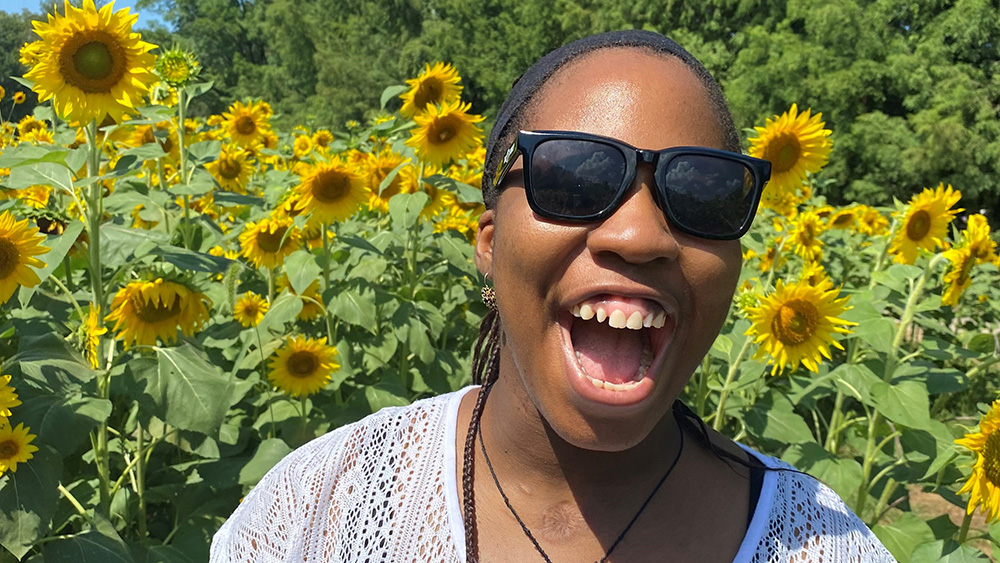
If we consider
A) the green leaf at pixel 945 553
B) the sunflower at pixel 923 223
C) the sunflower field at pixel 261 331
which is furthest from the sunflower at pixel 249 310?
the sunflower at pixel 923 223

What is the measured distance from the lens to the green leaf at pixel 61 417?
198 cm

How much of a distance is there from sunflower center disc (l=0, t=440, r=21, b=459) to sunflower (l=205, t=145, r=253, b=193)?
2.68 metres

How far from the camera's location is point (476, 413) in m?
1.50

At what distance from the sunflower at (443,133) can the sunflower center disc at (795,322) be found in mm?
1570

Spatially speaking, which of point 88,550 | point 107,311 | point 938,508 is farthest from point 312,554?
point 938,508

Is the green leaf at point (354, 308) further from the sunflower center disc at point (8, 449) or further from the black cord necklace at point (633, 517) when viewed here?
the black cord necklace at point (633, 517)

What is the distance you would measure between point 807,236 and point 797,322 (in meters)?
2.20

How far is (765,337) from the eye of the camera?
8.65 feet

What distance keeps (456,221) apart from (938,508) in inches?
132

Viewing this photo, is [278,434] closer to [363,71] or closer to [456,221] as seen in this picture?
[456,221]

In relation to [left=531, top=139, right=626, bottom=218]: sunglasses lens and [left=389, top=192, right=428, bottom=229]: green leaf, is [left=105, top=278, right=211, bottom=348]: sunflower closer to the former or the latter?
[left=389, top=192, right=428, bottom=229]: green leaf

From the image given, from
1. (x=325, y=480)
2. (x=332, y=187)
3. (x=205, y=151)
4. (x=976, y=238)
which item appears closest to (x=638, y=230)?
(x=325, y=480)

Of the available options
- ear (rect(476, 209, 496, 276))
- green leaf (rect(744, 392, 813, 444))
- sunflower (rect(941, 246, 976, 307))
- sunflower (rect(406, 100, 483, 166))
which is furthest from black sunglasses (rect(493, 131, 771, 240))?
sunflower (rect(406, 100, 483, 166))

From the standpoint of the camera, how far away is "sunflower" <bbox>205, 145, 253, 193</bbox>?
448cm
